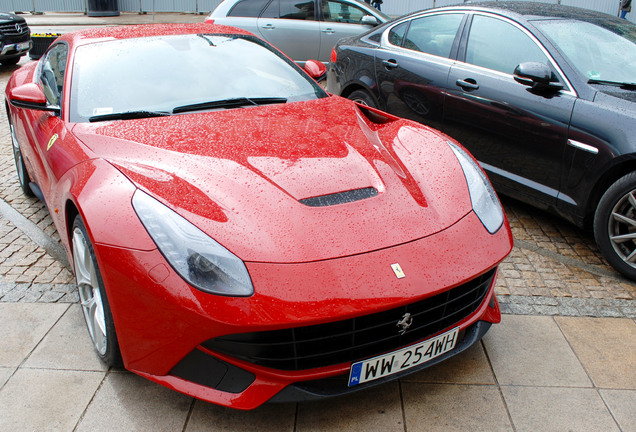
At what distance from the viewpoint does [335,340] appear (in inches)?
81.7

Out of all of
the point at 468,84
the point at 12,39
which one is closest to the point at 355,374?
the point at 468,84

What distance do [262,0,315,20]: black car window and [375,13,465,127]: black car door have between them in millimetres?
4287

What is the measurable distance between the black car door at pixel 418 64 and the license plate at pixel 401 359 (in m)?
2.68

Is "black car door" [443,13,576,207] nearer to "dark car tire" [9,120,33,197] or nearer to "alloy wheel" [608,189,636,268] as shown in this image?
"alloy wheel" [608,189,636,268]

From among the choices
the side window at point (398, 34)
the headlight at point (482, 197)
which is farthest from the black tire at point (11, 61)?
the headlight at point (482, 197)

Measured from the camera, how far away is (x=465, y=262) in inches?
88.0

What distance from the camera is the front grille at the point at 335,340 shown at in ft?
6.65

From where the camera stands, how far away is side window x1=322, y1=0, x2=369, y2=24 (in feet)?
30.5

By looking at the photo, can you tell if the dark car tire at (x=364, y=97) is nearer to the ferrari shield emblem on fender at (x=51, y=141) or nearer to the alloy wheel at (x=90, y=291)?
the ferrari shield emblem on fender at (x=51, y=141)

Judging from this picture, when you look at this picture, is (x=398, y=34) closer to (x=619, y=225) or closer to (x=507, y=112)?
(x=507, y=112)

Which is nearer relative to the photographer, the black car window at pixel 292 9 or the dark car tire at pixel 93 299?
the dark car tire at pixel 93 299

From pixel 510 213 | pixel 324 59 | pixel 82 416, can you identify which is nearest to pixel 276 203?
pixel 82 416

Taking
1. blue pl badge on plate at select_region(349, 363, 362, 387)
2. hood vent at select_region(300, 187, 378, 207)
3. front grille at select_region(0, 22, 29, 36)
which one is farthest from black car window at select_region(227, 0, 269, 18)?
blue pl badge on plate at select_region(349, 363, 362, 387)

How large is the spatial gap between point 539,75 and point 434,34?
1.37 m
